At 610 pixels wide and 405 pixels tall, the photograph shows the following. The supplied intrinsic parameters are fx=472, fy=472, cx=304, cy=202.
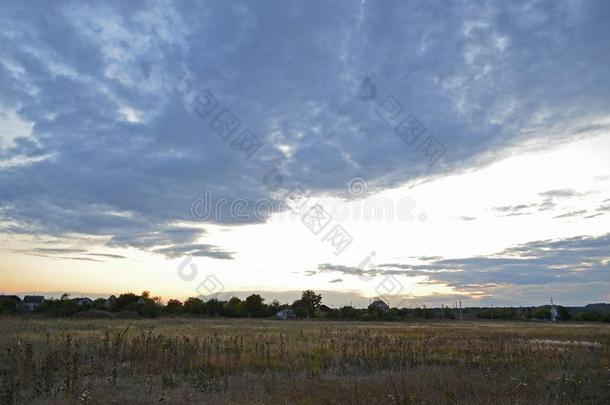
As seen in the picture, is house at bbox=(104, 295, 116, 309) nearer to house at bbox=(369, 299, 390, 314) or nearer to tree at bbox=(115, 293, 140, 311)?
→ tree at bbox=(115, 293, 140, 311)

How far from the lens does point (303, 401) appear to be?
30.0 ft

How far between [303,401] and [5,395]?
581 cm

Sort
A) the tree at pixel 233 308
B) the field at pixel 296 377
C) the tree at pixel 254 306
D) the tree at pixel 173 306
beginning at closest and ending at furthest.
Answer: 1. the field at pixel 296 377
2. the tree at pixel 173 306
3. the tree at pixel 233 308
4. the tree at pixel 254 306

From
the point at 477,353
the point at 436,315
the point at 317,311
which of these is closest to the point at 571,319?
the point at 436,315

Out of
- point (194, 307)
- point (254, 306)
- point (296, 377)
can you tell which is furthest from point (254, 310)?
point (296, 377)

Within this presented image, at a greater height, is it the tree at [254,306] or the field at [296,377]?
the tree at [254,306]

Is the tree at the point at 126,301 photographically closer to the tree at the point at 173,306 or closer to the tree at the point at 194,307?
the tree at the point at 173,306

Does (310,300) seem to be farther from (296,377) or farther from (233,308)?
(296,377)

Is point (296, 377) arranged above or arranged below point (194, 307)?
below

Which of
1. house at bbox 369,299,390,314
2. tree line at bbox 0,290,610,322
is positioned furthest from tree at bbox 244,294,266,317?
house at bbox 369,299,390,314

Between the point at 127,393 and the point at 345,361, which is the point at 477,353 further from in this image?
the point at 127,393

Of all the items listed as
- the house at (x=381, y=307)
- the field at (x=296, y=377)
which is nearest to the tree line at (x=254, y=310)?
the house at (x=381, y=307)

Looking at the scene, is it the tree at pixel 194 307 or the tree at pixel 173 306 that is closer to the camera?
the tree at pixel 173 306

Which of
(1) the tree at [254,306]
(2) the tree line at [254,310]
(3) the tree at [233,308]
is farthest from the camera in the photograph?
(1) the tree at [254,306]
